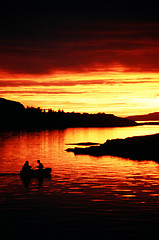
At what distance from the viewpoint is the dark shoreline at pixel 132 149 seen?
7855cm

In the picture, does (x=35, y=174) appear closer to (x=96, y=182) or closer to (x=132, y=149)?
(x=96, y=182)

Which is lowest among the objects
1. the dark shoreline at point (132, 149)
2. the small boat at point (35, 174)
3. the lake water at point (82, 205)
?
the lake water at point (82, 205)

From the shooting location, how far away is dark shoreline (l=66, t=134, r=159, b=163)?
78.6 m

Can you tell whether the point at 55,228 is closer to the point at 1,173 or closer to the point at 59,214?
the point at 59,214

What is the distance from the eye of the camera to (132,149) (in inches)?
3332

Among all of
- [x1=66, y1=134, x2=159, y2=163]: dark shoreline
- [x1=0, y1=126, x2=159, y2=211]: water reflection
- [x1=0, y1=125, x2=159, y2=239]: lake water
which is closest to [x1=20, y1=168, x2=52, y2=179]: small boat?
[x1=0, y1=125, x2=159, y2=239]: lake water

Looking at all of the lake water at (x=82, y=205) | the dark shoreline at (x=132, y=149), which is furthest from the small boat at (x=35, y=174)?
the dark shoreline at (x=132, y=149)

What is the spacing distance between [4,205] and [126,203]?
11.8 m

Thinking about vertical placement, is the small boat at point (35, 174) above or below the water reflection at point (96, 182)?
above

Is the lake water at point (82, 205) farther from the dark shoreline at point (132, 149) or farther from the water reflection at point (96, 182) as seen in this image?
the dark shoreline at point (132, 149)

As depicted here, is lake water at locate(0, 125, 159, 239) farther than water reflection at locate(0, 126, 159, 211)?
No

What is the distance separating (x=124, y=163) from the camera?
68.1m

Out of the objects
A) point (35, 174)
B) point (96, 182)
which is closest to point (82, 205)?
point (96, 182)

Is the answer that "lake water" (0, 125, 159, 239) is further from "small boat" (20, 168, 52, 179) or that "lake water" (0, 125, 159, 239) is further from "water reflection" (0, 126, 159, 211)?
"small boat" (20, 168, 52, 179)
